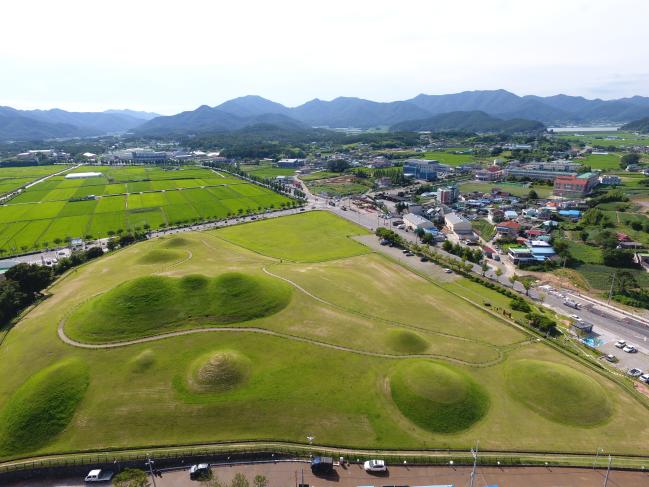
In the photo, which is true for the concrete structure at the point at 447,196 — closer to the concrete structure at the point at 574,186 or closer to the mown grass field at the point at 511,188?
the mown grass field at the point at 511,188

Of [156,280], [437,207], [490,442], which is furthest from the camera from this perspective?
[437,207]

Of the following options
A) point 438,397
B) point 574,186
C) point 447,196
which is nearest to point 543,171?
point 574,186

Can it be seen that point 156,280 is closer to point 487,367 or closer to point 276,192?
point 487,367

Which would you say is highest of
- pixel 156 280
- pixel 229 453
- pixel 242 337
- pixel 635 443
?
pixel 156 280

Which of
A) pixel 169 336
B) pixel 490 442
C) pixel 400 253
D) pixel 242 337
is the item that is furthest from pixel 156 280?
pixel 400 253

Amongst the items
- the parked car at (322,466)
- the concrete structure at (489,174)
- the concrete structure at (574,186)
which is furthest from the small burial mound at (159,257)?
the concrete structure at (489,174)

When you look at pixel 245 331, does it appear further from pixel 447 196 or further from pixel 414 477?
pixel 447 196

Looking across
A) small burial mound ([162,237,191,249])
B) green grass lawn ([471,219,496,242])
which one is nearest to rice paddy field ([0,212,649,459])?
small burial mound ([162,237,191,249])
